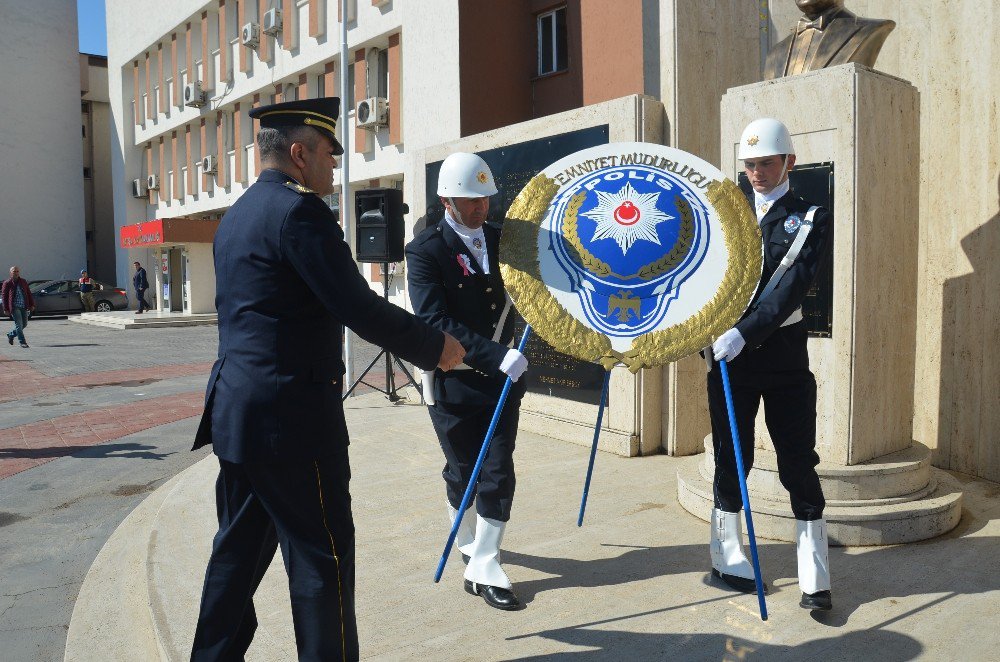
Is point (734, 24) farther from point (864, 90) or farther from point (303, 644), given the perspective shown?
point (303, 644)

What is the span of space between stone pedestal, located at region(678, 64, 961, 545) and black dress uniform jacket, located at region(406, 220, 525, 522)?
152 centimetres

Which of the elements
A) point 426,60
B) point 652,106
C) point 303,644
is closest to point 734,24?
point 652,106

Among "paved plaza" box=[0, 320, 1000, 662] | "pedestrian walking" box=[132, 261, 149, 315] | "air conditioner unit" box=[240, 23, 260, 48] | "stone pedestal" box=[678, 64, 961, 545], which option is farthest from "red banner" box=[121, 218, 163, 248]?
"stone pedestal" box=[678, 64, 961, 545]

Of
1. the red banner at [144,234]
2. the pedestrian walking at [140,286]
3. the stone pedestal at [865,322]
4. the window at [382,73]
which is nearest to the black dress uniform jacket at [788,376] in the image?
the stone pedestal at [865,322]

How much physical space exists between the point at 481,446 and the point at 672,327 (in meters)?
1.06

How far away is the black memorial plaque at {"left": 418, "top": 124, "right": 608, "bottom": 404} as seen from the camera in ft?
22.0

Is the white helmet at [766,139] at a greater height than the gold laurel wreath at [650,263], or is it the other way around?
the white helmet at [766,139]

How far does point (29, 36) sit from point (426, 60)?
99.8 feet

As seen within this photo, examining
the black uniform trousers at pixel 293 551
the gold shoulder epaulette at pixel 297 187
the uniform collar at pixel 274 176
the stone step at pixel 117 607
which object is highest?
the uniform collar at pixel 274 176

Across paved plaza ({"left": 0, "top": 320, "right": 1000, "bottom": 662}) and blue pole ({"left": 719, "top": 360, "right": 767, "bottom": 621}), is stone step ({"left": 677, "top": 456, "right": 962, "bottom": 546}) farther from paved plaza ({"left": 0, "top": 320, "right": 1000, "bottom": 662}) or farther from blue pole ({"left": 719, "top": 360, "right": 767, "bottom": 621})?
blue pole ({"left": 719, "top": 360, "right": 767, "bottom": 621})

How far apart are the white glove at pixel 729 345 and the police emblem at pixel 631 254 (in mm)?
76

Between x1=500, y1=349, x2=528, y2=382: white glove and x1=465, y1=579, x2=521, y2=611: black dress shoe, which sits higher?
x1=500, y1=349, x2=528, y2=382: white glove

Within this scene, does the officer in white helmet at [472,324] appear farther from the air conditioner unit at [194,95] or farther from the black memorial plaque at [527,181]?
the air conditioner unit at [194,95]

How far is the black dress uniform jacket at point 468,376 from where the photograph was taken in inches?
145
